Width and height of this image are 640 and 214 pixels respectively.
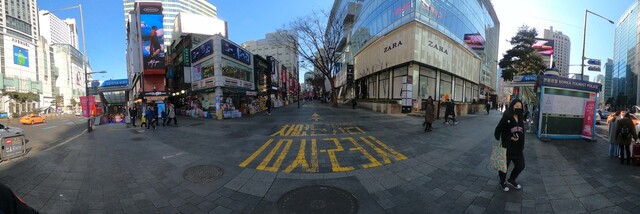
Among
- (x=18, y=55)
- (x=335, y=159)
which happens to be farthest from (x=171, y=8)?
(x=335, y=159)

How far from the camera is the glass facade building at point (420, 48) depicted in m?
22.7

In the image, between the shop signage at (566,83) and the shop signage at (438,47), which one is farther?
the shop signage at (438,47)

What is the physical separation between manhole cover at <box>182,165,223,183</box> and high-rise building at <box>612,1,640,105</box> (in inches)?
3645

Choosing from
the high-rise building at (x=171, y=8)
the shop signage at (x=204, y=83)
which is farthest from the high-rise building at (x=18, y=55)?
the shop signage at (x=204, y=83)

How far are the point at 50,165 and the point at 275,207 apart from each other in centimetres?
691

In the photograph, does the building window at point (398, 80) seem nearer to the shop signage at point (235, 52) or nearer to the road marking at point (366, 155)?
the shop signage at point (235, 52)

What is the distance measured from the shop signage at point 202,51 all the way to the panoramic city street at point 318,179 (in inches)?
597

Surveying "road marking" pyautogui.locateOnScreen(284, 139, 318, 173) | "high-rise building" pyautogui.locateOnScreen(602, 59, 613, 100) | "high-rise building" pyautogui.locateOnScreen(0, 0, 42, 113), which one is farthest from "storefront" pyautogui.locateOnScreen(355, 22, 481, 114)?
"high-rise building" pyautogui.locateOnScreen(602, 59, 613, 100)

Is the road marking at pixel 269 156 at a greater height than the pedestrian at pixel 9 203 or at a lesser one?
lesser

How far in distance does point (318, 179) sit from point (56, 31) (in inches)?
6394

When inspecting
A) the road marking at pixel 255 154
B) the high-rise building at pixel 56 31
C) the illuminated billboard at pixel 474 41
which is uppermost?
the high-rise building at pixel 56 31

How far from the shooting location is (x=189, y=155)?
7.15 m

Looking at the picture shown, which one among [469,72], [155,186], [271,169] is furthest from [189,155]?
[469,72]

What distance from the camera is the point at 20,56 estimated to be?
6981cm
